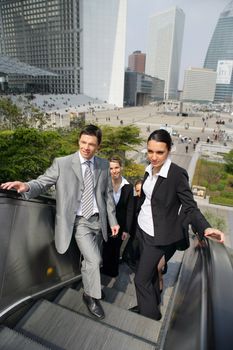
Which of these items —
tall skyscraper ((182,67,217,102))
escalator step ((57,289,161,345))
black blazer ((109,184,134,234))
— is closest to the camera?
escalator step ((57,289,161,345))

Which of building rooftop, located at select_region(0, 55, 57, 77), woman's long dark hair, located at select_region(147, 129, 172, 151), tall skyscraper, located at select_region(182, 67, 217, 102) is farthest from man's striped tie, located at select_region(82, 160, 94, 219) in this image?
tall skyscraper, located at select_region(182, 67, 217, 102)

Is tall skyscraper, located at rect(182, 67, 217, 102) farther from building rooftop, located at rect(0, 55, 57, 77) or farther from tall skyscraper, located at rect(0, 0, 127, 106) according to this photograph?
building rooftop, located at rect(0, 55, 57, 77)

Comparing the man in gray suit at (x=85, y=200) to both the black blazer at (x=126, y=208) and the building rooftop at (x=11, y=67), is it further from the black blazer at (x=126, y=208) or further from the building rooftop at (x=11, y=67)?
the building rooftop at (x=11, y=67)

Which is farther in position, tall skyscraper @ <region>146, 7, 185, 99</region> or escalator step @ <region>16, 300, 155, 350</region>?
tall skyscraper @ <region>146, 7, 185, 99</region>

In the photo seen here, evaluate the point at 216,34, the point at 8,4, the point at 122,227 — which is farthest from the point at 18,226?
the point at 216,34

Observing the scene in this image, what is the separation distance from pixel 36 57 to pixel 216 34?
105 meters

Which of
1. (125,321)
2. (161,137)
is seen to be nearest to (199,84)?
(161,137)

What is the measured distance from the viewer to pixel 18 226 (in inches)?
87.7

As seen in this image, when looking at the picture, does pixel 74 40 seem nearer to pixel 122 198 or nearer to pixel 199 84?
pixel 122 198

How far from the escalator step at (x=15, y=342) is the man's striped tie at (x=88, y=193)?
1072 millimetres

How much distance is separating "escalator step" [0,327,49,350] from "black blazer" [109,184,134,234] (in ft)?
4.79

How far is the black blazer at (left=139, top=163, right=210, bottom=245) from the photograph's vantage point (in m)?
2.14

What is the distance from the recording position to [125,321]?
2357 millimetres

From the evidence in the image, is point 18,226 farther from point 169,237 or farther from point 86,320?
point 169,237
